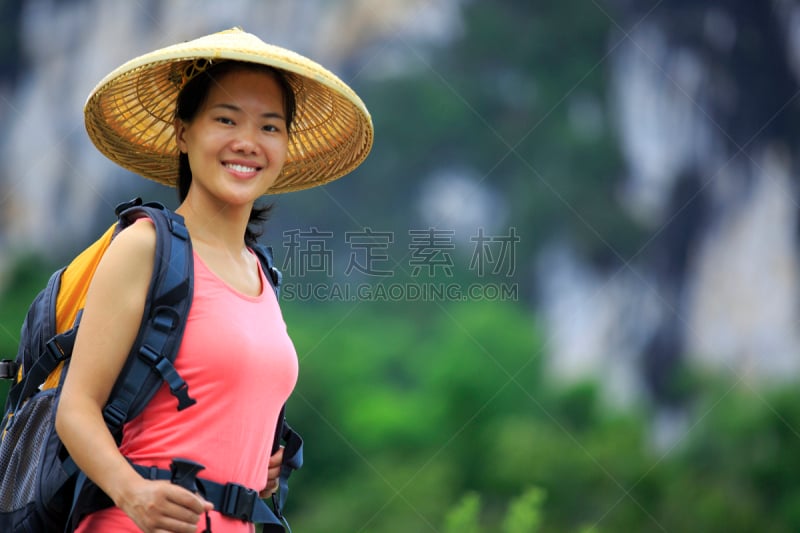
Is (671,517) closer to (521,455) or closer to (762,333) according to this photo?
(521,455)

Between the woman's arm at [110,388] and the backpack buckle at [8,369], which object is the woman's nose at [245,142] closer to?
the woman's arm at [110,388]

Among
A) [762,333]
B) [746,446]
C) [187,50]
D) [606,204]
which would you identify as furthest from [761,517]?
[187,50]

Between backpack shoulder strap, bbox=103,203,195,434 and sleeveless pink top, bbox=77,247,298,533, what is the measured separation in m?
0.02

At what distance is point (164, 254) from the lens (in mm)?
1134

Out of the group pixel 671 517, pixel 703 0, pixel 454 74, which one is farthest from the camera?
pixel 454 74

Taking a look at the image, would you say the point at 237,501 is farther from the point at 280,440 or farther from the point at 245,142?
the point at 245,142

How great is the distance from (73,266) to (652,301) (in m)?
10.6

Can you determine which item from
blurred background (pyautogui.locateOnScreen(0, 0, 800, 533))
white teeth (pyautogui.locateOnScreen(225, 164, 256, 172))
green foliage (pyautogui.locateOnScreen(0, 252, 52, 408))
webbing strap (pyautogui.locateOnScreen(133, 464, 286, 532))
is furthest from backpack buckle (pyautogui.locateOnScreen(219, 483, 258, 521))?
blurred background (pyautogui.locateOnScreen(0, 0, 800, 533))

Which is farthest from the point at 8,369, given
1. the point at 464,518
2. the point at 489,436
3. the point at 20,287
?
the point at 20,287

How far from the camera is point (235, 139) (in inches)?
49.3

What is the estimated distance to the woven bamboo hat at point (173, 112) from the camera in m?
Answer: 1.27

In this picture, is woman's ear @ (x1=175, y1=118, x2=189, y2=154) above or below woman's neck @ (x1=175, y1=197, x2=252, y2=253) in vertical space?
above

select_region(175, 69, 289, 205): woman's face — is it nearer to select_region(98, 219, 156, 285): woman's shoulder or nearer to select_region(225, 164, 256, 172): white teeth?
select_region(225, 164, 256, 172): white teeth

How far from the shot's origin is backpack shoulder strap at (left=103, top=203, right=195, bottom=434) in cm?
111
